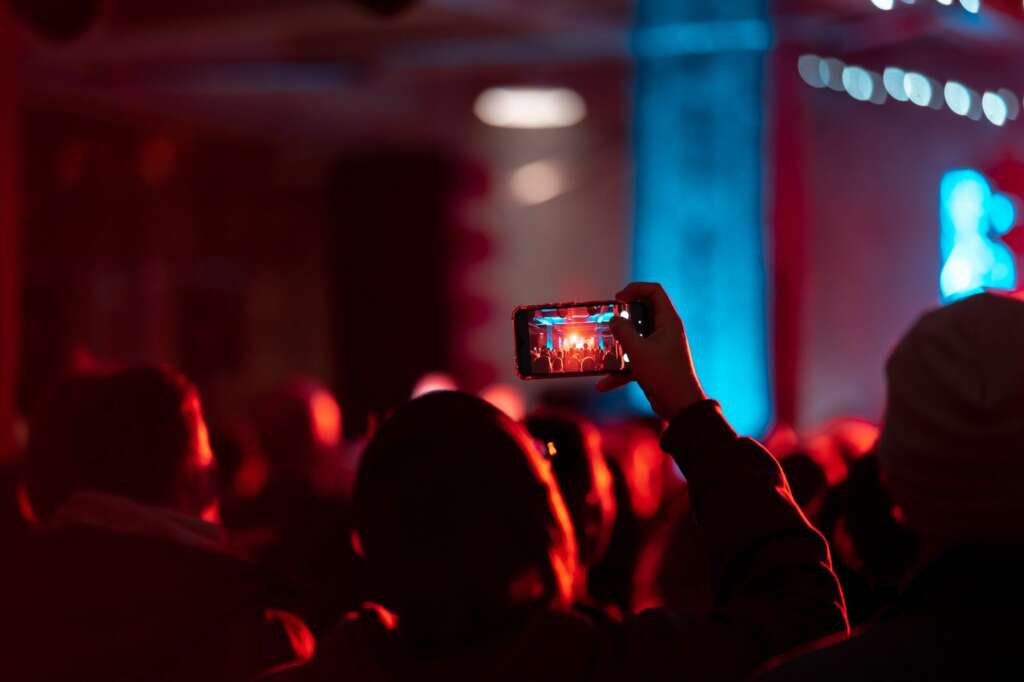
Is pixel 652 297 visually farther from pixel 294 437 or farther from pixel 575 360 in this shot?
pixel 294 437

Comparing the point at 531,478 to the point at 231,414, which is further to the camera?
the point at 231,414

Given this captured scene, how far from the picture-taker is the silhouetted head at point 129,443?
1.92 meters

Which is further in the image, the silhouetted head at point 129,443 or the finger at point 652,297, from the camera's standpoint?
the silhouetted head at point 129,443

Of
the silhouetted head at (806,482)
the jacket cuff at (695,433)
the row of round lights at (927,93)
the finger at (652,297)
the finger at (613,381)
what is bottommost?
the silhouetted head at (806,482)

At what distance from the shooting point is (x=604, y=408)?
1097cm

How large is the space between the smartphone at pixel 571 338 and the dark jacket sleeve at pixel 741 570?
0.14 metres

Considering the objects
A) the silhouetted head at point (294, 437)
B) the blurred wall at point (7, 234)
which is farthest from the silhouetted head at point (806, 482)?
the blurred wall at point (7, 234)

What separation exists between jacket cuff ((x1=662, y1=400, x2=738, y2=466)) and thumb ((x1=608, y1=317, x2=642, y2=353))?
0.09m

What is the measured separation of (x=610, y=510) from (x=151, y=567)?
42.6 inches

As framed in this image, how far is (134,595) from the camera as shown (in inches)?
65.6

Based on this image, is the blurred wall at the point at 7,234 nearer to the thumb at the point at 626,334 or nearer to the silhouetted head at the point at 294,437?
the silhouetted head at the point at 294,437

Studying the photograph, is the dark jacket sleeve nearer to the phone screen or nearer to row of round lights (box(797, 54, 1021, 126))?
the phone screen

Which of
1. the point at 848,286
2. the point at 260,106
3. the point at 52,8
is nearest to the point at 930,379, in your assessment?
the point at 52,8

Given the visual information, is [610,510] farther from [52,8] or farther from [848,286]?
[848,286]
